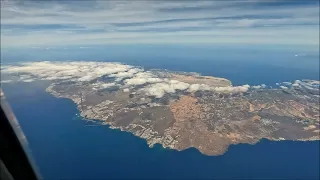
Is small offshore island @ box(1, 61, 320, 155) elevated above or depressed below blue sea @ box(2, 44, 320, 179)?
above

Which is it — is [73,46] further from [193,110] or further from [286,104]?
[286,104]

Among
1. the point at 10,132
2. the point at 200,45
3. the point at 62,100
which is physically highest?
the point at 10,132

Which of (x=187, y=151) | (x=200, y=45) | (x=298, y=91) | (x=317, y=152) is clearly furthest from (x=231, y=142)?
(x=200, y=45)

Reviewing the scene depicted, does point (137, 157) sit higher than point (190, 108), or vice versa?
point (190, 108)

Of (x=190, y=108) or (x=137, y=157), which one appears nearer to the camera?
(x=137, y=157)

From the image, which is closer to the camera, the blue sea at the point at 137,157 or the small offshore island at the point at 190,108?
the blue sea at the point at 137,157

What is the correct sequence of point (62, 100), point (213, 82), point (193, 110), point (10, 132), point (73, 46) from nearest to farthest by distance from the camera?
point (10, 132), point (193, 110), point (62, 100), point (213, 82), point (73, 46)

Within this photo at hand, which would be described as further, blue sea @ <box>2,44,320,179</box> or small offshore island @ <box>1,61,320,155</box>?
small offshore island @ <box>1,61,320,155</box>

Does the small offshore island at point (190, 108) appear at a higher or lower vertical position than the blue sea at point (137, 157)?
higher
